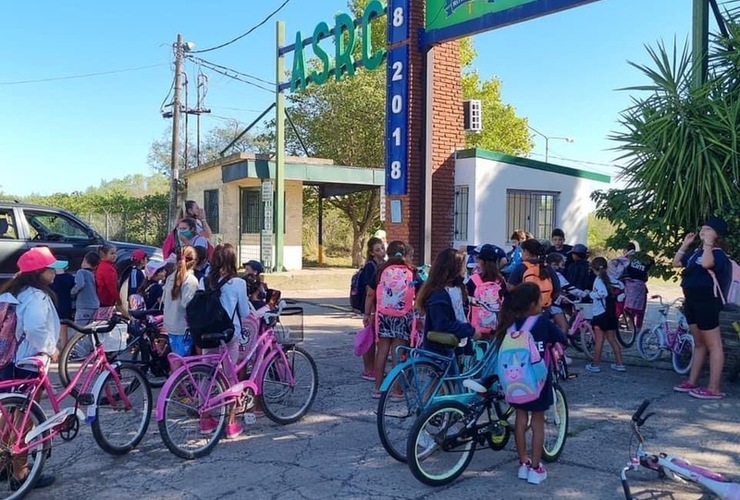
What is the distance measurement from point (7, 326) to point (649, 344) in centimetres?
746

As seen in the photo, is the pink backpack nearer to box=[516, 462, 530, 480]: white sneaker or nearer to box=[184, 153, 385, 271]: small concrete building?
box=[516, 462, 530, 480]: white sneaker

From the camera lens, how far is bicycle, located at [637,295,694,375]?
7.92 m

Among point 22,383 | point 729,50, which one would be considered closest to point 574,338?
point 729,50

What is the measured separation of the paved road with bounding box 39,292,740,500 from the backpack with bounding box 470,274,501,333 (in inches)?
45.9

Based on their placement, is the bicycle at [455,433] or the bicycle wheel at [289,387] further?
the bicycle wheel at [289,387]

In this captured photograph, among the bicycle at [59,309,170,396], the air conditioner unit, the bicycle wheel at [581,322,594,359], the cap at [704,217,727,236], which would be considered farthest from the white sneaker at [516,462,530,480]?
the air conditioner unit

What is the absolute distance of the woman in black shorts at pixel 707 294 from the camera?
6621 mm

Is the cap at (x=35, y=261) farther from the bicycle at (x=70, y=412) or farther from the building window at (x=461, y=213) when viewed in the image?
the building window at (x=461, y=213)

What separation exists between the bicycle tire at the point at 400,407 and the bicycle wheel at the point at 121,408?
1.90m

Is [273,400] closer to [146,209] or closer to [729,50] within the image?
[729,50]

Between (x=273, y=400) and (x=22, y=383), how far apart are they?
7.33 feet

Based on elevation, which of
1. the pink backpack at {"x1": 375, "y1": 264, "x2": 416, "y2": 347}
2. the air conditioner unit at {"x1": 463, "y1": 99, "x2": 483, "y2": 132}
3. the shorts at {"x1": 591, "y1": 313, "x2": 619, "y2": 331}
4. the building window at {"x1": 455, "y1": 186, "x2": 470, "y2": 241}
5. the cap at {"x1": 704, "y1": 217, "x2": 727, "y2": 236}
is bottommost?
the shorts at {"x1": 591, "y1": 313, "x2": 619, "y2": 331}

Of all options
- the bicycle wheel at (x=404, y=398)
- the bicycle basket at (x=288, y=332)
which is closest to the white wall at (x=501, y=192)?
the bicycle basket at (x=288, y=332)

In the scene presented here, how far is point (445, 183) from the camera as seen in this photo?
1230cm
